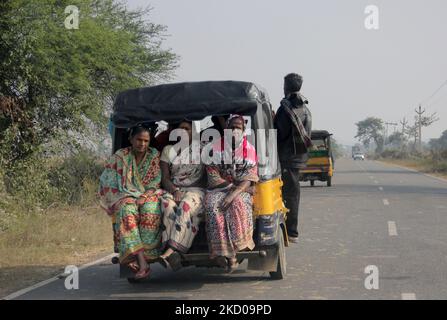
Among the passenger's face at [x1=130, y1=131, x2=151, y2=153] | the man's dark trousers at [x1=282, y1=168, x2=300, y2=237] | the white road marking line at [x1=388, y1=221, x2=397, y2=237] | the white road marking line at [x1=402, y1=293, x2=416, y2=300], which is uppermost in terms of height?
the passenger's face at [x1=130, y1=131, x2=151, y2=153]

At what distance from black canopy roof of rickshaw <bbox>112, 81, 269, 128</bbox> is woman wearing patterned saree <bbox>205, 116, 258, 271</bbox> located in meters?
0.21

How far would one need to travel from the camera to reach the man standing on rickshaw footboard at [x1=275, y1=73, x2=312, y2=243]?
962 centimetres

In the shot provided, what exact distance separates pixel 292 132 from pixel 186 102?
5.57 ft

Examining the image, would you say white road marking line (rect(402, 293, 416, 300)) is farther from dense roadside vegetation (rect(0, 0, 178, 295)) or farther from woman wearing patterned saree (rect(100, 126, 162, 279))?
dense roadside vegetation (rect(0, 0, 178, 295))

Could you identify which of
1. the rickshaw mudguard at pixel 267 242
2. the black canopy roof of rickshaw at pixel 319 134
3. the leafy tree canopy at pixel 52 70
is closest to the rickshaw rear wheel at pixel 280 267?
the rickshaw mudguard at pixel 267 242

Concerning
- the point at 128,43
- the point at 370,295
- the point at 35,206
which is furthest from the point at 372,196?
the point at 370,295

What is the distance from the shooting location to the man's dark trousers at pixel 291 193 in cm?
991

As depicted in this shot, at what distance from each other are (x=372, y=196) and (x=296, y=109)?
14301 millimetres

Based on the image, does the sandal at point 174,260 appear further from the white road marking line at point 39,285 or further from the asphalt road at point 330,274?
the white road marking line at point 39,285

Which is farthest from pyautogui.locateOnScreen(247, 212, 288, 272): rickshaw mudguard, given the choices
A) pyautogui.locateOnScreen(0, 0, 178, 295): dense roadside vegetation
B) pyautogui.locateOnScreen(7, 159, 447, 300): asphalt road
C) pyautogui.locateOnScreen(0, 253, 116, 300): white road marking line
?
pyautogui.locateOnScreen(0, 0, 178, 295): dense roadside vegetation

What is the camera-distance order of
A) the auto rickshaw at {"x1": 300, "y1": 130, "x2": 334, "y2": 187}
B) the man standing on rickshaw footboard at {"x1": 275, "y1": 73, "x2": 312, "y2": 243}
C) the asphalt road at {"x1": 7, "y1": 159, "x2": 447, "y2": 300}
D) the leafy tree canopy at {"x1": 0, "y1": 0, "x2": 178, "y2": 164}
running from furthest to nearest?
the auto rickshaw at {"x1": 300, "y1": 130, "x2": 334, "y2": 187}
the leafy tree canopy at {"x1": 0, "y1": 0, "x2": 178, "y2": 164}
the man standing on rickshaw footboard at {"x1": 275, "y1": 73, "x2": 312, "y2": 243}
the asphalt road at {"x1": 7, "y1": 159, "x2": 447, "y2": 300}

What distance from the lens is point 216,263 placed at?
8.17 meters

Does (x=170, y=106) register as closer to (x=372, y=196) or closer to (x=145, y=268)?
(x=145, y=268)

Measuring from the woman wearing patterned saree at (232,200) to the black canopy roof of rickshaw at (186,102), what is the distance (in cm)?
21
